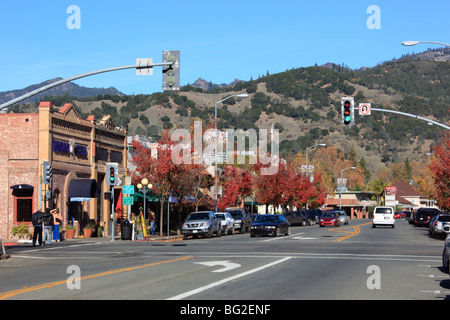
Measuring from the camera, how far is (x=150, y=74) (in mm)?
23938

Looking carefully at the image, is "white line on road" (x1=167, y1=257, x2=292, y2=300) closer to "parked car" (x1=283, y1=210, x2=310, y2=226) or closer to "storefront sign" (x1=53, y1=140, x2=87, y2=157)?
"storefront sign" (x1=53, y1=140, x2=87, y2=157)

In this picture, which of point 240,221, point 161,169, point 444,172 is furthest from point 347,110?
point 444,172

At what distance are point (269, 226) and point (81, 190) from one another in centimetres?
1308

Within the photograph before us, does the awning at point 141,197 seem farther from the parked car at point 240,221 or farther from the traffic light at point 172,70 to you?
the traffic light at point 172,70

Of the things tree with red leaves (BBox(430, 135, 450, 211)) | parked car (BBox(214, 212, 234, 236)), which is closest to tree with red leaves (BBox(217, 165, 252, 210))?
parked car (BBox(214, 212, 234, 236))

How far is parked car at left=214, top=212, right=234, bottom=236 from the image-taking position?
44594mm

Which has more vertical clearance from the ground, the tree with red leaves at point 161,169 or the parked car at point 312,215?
the tree with red leaves at point 161,169

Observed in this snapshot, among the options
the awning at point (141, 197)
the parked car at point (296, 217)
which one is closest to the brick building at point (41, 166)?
the awning at point (141, 197)

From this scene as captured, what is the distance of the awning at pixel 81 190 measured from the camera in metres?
42.0

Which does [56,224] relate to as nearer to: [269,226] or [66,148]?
[66,148]

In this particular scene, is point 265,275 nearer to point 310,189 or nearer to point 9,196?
point 9,196

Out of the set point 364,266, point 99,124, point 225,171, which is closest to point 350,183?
point 225,171

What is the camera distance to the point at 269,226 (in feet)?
128

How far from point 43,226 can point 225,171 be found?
27557 millimetres
